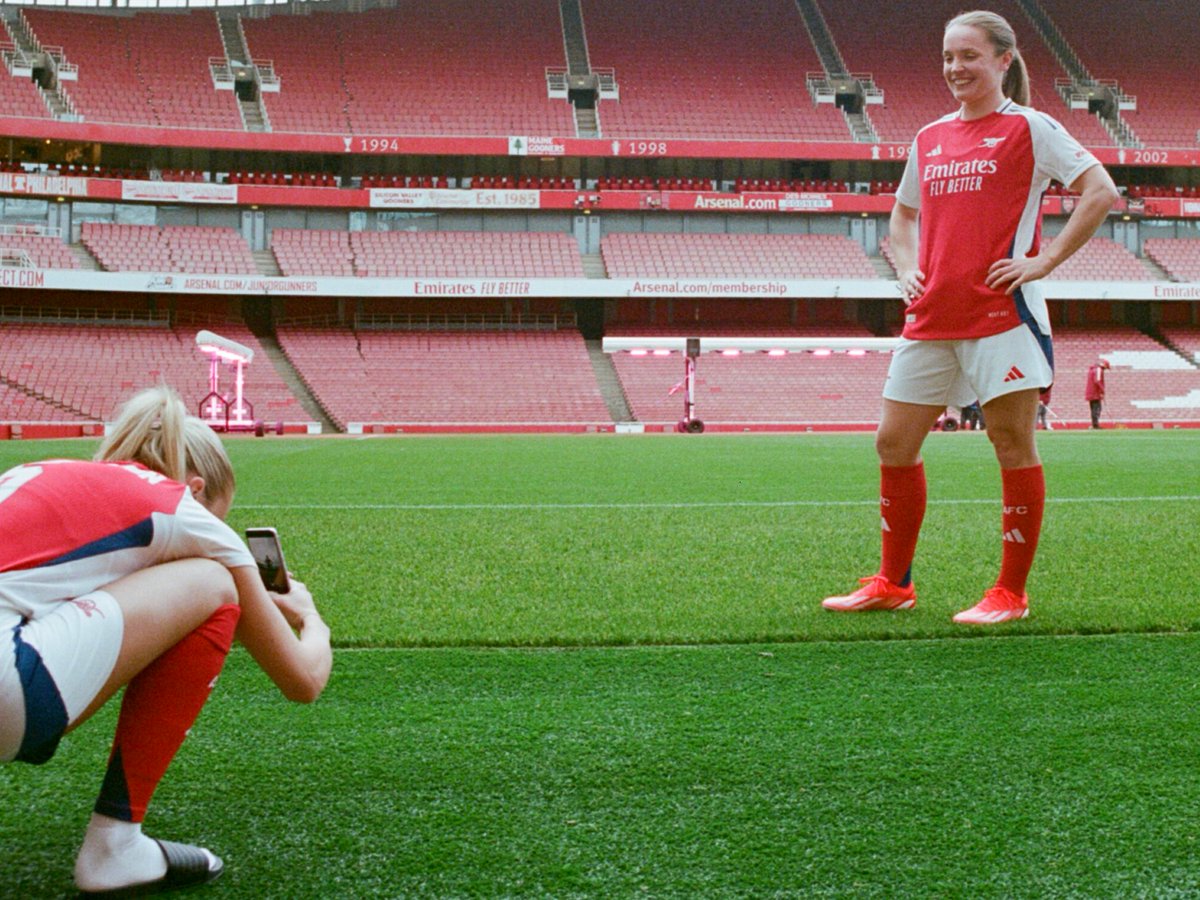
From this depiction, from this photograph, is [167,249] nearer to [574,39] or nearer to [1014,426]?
[574,39]

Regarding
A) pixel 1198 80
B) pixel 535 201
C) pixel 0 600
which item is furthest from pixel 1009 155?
pixel 1198 80

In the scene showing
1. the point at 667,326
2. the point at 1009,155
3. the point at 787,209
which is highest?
the point at 1009,155

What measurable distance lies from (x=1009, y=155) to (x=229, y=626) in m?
2.71

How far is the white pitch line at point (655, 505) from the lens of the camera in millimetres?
6340

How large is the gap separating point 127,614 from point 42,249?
3327cm

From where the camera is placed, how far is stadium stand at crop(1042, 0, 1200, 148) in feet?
117

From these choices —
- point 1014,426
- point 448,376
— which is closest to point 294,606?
point 1014,426

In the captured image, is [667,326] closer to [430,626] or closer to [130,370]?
[130,370]

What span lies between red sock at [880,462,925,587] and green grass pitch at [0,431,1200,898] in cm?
17

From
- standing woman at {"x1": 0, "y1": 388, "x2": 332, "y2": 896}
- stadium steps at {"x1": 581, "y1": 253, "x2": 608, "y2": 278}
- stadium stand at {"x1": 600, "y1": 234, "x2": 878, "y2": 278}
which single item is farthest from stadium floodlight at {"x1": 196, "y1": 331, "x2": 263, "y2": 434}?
standing woman at {"x1": 0, "y1": 388, "x2": 332, "y2": 896}

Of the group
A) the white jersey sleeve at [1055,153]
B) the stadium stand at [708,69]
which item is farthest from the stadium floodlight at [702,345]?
the white jersey sleeve at [1055,153]

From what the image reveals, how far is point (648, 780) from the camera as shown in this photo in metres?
1.76

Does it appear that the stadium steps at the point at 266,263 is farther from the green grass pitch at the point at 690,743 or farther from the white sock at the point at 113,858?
the white sock at the point at 113,858

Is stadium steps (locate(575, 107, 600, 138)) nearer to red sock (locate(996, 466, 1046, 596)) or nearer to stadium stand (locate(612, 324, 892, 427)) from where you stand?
stadium stand (locate(612, 324, 892, 427))
